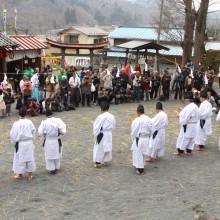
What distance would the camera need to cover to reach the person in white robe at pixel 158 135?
9977 millimetres

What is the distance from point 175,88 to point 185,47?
5.02 meters

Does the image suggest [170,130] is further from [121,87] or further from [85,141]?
[121,87]

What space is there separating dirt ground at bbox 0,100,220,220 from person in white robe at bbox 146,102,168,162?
11.0 inches

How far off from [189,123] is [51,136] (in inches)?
148

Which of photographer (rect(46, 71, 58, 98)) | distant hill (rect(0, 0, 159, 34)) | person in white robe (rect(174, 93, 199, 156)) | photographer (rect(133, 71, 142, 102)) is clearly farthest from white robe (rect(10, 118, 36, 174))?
distant hill (rect(0, 0, 159, 34))

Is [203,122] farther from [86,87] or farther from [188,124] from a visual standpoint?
[86,87]

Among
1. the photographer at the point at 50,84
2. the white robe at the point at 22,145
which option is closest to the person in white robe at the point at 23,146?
the white robe at the point at 22,145

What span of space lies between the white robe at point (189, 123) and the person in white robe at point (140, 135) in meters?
1.55

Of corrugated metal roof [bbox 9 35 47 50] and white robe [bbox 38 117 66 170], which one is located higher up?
corrugated metal roof [bbox 9 35 47 50]

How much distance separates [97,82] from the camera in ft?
56.6

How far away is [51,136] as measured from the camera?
29.7ft

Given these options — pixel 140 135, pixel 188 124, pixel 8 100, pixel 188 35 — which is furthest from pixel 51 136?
pixel 188 35

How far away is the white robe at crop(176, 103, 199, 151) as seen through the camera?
10.3 meters

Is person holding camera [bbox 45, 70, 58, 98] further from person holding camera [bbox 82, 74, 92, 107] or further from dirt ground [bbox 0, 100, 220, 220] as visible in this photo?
dirt ground [bbox 0, 100, 220, 220]
